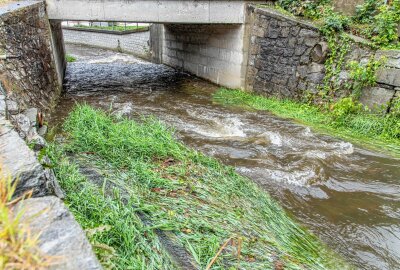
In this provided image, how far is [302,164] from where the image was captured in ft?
16.5

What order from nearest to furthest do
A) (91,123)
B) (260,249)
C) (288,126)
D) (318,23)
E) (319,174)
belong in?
(260,249) → (319,174) → (91,123) → (288,126) → (318,23)

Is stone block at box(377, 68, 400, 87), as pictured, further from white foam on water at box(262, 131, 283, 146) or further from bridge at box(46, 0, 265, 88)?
bridge at box(46, 0, 265, 88)

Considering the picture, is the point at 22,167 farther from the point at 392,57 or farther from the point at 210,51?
the point at 210,51

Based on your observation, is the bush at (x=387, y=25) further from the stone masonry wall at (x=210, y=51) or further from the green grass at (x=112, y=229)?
the green grass at (x=112, y=229)

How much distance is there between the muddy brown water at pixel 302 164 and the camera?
3562 millimetres

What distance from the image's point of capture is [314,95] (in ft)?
24.4

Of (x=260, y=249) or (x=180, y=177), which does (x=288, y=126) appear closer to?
(x=180, y=177)

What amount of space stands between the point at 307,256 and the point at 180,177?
1.72m

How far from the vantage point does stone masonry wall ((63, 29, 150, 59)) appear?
678 inches

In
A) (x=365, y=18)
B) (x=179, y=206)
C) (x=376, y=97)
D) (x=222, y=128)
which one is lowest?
(x=222, y=128)

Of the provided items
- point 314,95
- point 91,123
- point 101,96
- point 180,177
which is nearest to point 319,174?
point 180,177

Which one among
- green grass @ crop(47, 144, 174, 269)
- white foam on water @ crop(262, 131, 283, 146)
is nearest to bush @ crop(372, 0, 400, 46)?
white foam on water @ crop(262, 131, 283, 146)

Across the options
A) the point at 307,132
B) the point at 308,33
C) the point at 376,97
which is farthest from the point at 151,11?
the point at 376,97

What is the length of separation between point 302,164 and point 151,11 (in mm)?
5811
